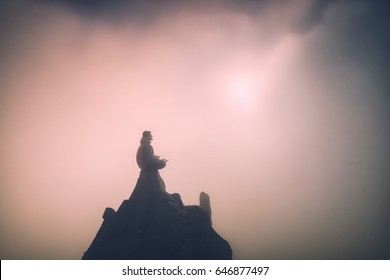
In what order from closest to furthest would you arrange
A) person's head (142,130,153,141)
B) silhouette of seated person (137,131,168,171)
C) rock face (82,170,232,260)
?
1. rock face (82,170,232,260)
2. silhouette of seated person (137,131,168,171)
3. person's head (142,130,153,141)

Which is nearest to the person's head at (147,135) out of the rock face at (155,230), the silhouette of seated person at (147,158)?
the silhouette of seated person at (147,158)

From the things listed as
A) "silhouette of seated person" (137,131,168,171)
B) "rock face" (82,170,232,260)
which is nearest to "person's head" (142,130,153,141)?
"silhouette of seated person" (137,131,168,171)

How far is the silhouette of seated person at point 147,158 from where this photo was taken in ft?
67.1

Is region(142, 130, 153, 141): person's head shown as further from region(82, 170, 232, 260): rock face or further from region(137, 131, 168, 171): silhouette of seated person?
region(82, 170, 232, 260): rock face

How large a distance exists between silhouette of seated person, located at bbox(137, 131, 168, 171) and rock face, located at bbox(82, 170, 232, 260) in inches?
17.5

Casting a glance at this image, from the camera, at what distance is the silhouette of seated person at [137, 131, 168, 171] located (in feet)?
67.1

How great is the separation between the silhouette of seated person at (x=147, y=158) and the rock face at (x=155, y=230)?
17.5 inches

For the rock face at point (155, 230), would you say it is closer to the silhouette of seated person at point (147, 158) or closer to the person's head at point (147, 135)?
the silhouette of seated person at point (147, 158)

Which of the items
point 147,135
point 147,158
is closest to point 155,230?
point 147,158

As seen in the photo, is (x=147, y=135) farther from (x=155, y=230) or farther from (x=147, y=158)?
(x=155, y=230)

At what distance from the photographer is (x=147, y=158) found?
20531 mm

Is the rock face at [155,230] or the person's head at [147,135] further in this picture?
the person's head at [147,135]

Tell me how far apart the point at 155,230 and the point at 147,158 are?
16.2ft
